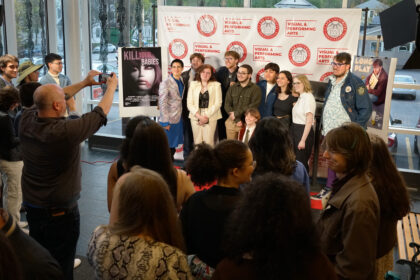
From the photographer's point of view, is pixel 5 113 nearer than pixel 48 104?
No

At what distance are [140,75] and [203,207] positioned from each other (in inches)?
194

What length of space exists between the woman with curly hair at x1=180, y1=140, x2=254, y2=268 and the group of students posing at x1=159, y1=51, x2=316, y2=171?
10.6 ft

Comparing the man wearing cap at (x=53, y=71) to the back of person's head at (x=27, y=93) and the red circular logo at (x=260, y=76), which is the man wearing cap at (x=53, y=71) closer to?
the back of person's head at (x=27, y=93)

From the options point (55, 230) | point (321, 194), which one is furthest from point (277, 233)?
point (321, 194)

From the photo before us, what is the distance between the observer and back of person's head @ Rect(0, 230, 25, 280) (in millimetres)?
1168

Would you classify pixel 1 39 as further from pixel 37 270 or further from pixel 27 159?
pixel 37 270

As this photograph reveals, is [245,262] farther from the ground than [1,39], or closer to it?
closer to it

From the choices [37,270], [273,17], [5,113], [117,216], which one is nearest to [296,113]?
[273,17]

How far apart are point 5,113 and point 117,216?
2.57 metres

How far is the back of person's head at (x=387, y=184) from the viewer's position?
223cm

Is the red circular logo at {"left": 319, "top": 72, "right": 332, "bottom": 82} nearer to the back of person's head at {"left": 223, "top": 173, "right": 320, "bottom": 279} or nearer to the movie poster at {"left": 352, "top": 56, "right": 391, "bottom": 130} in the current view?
the movie poster at {"left": 352, "top": 56, "right": 391, "bottom": 130}

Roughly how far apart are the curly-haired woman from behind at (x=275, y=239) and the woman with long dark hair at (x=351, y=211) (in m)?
0.51

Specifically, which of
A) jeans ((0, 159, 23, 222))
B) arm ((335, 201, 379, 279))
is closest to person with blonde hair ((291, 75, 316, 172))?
jeans ((0, 159, 23, 222))

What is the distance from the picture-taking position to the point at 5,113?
3.85 meters
